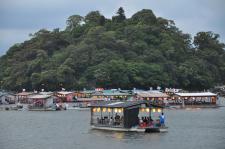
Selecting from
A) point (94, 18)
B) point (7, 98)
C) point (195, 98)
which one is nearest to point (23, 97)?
point (7, 98)

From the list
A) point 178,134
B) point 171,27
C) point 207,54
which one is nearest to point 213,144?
point 178,134

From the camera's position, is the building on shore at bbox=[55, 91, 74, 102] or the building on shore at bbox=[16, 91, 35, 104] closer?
the building on shore at bbox=[55, 91, 74, 102]

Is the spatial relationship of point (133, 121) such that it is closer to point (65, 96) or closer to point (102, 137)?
point (102, 137)

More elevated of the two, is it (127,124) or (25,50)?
(25,50)

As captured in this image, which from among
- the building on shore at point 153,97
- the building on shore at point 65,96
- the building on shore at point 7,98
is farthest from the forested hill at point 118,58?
the building on shore at point 153,97

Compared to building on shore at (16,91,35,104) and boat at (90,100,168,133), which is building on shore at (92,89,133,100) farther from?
boat at (90,100,168,133)

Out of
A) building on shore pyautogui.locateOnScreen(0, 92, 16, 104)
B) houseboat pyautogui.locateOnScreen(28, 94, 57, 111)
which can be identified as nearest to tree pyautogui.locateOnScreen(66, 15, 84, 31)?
building on shore pyautogui.locateOnScreen(0, 92, 16, 104)

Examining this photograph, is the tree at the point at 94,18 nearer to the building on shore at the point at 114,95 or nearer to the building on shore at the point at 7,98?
the building on shore at the point at 7,98

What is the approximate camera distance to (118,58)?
5920 inches

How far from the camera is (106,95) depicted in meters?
116

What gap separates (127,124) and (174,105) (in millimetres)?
58782

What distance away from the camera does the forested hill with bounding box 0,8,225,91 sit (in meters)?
142

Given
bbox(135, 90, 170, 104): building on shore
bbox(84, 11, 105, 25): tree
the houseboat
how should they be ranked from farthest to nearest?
1. bbox(84, 11, 105, 25): tree
2. bbox(135, 90, 170, 104): building on shore
3. the houseboat

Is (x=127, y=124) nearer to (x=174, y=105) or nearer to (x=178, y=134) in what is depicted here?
(x=178, y=134)
